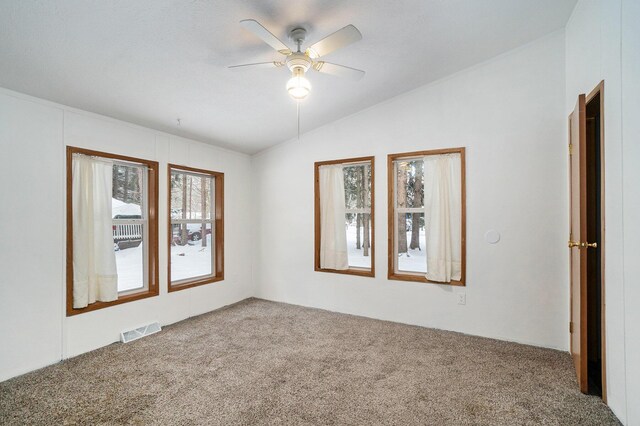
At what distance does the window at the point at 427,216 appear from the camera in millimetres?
3492

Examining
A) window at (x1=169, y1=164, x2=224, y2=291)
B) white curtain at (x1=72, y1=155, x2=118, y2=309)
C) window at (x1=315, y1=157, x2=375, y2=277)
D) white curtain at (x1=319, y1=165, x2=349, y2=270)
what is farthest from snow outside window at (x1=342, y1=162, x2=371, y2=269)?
white curtain at (x1=72, y1=155, x2=118, y2=309)

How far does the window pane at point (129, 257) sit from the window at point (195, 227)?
330 millimetres

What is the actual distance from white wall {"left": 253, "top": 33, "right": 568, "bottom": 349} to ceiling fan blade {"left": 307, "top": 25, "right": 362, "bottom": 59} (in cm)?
192

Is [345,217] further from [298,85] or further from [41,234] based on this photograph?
[41,234]

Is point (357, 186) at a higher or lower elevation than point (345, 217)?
higher

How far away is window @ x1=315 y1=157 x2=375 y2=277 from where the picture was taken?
4.20 meters

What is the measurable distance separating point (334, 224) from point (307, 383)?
220cm

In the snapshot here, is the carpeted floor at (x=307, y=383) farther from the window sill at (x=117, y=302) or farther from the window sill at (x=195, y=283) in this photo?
the window sill at (x=195, y=283)

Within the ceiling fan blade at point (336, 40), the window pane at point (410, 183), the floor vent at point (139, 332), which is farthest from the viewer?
the window pane at point (410, 183)

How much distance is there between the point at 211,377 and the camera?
2.50 m

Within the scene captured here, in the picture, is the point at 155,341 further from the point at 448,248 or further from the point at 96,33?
the point at 448,248

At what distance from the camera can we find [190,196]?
4230mm

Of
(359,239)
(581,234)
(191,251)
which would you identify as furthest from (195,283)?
(581,234)

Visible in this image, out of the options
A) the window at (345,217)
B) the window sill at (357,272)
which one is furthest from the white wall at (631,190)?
the window at (345,217)
